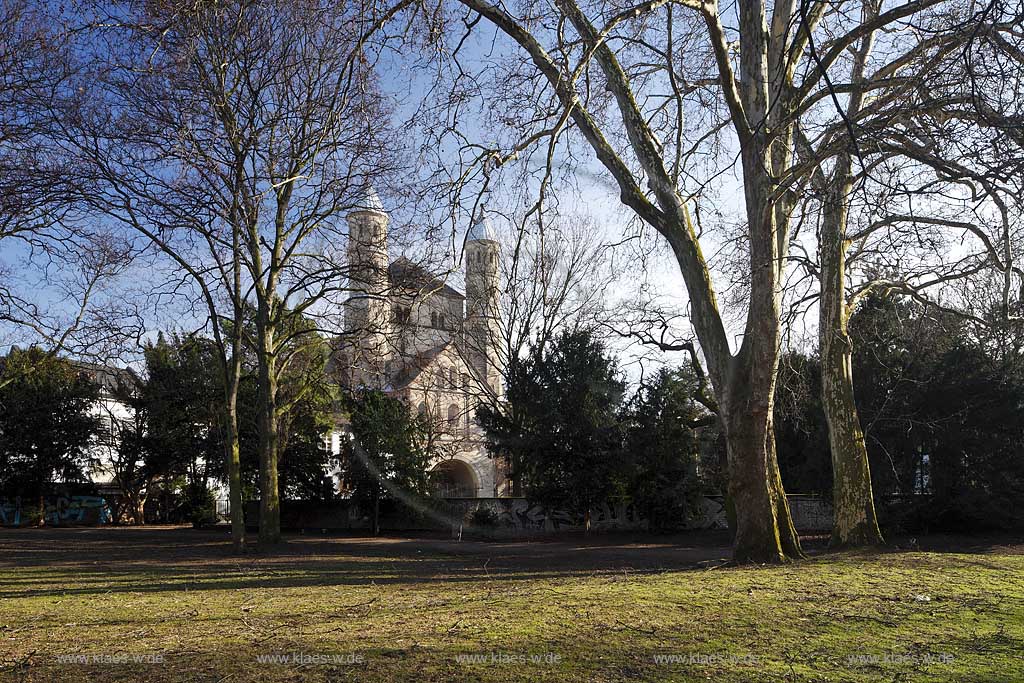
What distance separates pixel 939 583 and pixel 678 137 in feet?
25.0

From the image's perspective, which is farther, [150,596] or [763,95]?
[763,95]

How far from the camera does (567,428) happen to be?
2512cm

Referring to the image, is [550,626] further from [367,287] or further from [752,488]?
[367,287]

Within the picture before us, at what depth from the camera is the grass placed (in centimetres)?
411

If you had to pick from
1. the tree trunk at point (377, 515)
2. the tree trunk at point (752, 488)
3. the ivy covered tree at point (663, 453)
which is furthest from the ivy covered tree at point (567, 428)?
the tree trunk at point (752, 488)

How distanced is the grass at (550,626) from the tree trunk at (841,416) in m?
1.49

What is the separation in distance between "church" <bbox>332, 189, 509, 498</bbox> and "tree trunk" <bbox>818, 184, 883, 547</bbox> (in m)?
5.70

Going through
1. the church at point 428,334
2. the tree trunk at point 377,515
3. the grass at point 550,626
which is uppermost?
the church at point 428,334

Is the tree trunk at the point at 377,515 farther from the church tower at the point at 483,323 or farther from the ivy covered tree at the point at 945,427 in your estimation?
the ivy covered tree at the point at 945,427

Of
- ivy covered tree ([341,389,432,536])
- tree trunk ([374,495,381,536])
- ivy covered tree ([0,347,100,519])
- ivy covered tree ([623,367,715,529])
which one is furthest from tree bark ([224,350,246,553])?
ivy covered tree ([0,347,100,519])

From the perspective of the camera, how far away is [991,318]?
15.9 meters

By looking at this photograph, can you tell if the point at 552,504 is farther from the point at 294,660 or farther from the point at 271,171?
the point at 294,660

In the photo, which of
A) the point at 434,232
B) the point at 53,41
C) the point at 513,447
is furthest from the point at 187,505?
the point at 434,232

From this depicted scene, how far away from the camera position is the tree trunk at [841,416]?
40.7 ft
